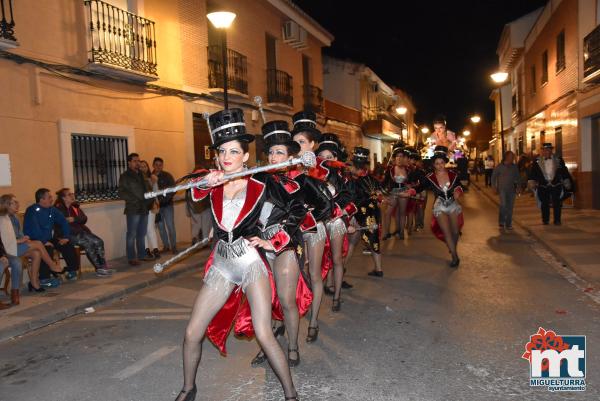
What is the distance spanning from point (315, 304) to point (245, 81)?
40.4ft

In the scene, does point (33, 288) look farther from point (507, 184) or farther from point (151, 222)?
point (507, 184)

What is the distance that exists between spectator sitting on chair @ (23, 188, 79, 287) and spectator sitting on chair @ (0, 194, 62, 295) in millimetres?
149

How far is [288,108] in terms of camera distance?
19078 millimetres

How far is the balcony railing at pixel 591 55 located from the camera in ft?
46.7

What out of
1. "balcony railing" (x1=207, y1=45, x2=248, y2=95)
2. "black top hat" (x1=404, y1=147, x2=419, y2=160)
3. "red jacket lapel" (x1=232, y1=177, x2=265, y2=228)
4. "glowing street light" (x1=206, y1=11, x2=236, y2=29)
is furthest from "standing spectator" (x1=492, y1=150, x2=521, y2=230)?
"red jacket lapel" (x1=232, y1=177, x2=265, y2=228)

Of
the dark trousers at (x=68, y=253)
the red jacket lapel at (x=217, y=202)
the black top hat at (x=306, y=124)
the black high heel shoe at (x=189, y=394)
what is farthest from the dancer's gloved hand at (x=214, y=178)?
the dark trousers at (x=68, y=253)

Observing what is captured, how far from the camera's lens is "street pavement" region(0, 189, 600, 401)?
4.12 m

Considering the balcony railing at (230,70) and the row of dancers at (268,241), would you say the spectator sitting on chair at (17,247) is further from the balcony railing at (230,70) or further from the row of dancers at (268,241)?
the balcony railing at (230,70)

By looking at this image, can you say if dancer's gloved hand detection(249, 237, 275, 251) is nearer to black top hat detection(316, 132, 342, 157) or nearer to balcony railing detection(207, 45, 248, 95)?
black top hat detection(316, 132, 342, 157)

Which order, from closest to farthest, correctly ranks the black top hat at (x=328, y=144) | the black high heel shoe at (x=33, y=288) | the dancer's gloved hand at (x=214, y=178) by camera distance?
1. the dancer's gloved hand at (x=214, y=178)
2. the black top hat at (x=328, y=144)
3. the black high heel shoe at (x=33, y=288)

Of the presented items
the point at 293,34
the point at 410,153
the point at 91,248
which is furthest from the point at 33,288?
the point at 293,34

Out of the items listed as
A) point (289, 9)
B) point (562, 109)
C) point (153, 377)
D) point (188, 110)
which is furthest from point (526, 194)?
point (153, 377)

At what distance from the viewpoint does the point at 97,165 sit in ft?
35.6

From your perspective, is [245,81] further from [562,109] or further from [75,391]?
[75,391]
